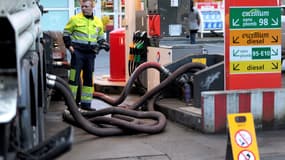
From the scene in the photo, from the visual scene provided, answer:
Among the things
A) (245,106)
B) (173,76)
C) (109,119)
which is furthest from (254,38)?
(109,119)

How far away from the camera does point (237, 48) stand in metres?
8.47

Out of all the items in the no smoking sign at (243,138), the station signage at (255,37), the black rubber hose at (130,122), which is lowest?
the black rubber hose at (130,122)

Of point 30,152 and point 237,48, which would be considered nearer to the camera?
point 30,152

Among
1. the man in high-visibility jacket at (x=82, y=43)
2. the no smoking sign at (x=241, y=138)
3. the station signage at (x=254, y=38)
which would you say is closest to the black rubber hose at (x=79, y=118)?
the man in high-visibility jacket at (x=82, y=43)

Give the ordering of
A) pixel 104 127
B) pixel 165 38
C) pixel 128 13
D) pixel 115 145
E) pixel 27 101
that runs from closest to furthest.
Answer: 1. pixel 27 101
2. pixel 115 145
3. pixel 104 127
4. pixel 165 38
5. pixel 128 13

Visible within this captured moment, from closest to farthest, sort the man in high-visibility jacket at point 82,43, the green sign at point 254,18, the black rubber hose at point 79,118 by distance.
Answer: the black rubber hose at point 79,118, the green sign at point 254,18, the man in high-visibility jacket at point 82,43

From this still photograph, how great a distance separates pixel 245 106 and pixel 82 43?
2.96m

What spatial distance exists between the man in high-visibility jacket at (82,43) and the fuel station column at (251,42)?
8.08 ft

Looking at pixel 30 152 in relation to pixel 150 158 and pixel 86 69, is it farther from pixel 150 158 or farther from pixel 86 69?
pixel 86 69

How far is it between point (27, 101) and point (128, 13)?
8751mm

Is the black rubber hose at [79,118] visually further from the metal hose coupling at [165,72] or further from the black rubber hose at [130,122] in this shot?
the metal hose coupling at [165,72]

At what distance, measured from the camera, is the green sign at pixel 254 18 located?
333 inches

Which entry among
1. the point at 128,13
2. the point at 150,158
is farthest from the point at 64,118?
the point at 128,13

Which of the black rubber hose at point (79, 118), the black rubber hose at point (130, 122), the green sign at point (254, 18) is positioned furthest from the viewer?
the green sign at point (254, 18)
